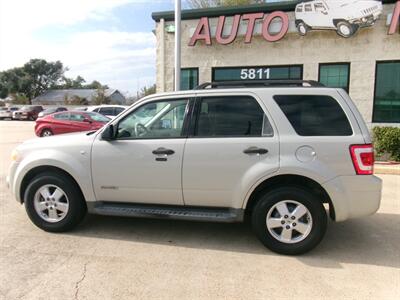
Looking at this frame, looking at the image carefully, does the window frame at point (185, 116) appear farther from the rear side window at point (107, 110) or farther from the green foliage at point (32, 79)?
the green foliage at point (32, 79)

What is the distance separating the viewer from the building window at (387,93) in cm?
1036

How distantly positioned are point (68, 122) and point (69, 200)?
40.8 feet

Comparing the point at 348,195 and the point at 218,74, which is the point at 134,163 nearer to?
the point at 348,195

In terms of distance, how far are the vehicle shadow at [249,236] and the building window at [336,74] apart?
247 inches

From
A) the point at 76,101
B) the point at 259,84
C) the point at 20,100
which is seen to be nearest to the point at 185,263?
the point at 259,84

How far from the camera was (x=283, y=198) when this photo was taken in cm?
399

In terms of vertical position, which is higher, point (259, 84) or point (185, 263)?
point (259, 84)

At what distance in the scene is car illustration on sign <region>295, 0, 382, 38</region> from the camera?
10.0 meters

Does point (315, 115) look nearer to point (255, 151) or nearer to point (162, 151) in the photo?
point (255, 151)

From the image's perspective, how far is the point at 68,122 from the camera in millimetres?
16047

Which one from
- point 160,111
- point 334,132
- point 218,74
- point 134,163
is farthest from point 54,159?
point 218,74

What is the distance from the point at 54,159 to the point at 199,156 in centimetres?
188

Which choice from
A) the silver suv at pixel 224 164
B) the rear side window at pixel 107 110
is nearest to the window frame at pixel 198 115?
the silver suv at pixel 224 164

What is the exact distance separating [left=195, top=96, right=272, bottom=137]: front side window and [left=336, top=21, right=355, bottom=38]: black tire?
7.68 m
